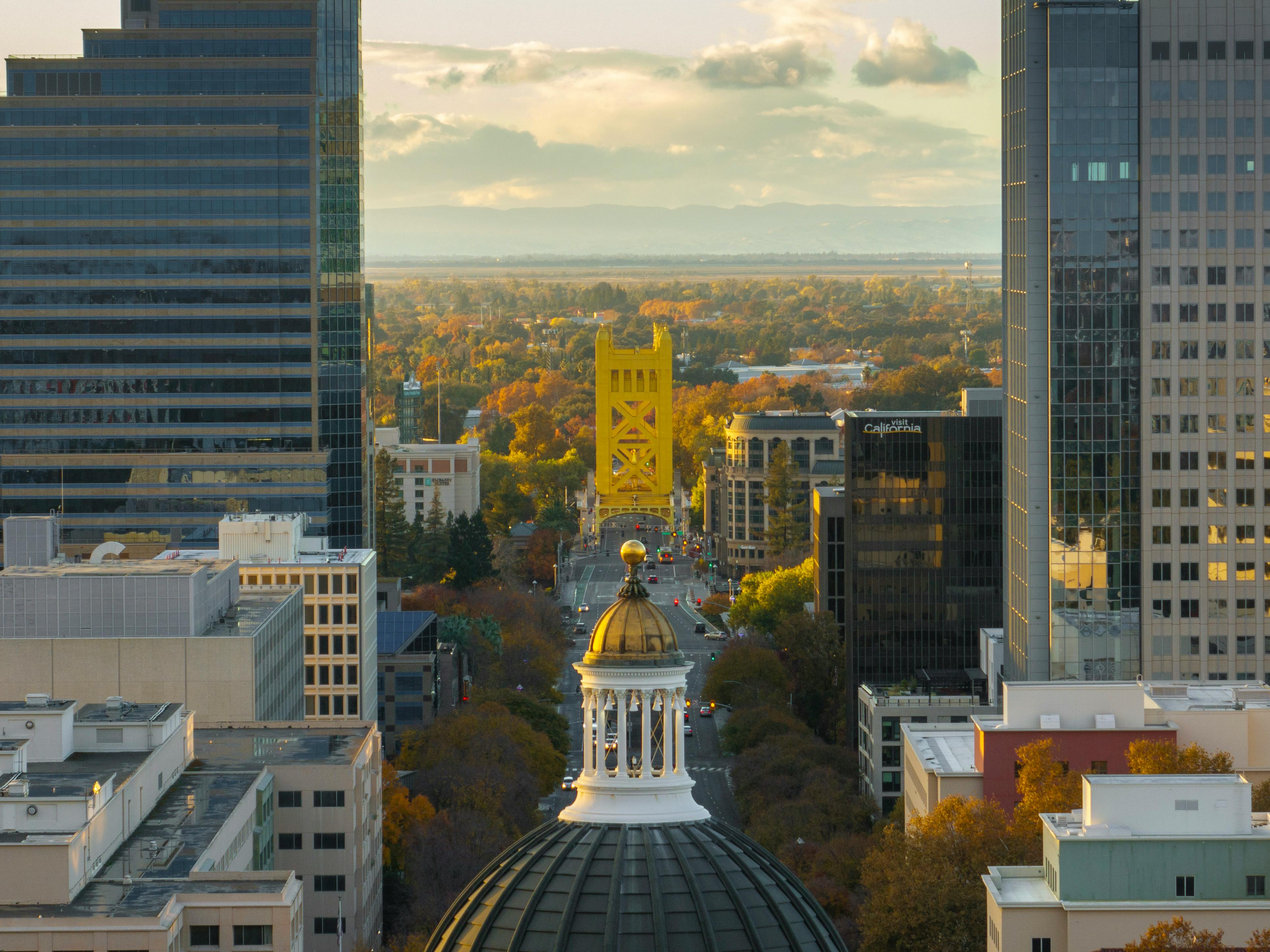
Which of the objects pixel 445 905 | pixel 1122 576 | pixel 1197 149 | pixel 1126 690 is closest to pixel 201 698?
pixel 445 905

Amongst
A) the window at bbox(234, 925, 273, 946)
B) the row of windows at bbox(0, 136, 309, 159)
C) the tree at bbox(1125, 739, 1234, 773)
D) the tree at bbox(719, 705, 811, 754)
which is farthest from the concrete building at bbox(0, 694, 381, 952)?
the row of windows at bbox(0, 136, 309, 159)

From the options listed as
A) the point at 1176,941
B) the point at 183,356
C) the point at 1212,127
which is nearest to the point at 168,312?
the point at 183,356

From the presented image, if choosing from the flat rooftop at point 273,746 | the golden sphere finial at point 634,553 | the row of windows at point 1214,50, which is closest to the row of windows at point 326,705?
the flat rooftop at point 273,746

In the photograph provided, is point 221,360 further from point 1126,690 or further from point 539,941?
point 539,941

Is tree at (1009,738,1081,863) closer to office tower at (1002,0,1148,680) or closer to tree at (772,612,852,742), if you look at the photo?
office tower at (1002,0,1148,680)

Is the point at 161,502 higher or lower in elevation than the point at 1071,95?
lower

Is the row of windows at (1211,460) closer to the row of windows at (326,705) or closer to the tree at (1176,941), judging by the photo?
the row of windows at (326,705)
